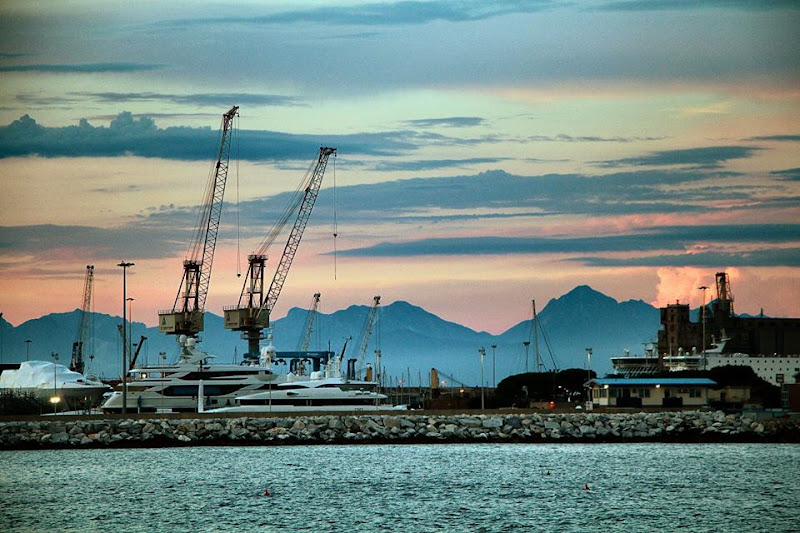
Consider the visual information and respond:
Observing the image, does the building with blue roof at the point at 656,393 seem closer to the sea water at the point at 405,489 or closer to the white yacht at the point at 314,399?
the white yacht at the point at 314,399

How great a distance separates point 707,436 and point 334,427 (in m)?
25.9

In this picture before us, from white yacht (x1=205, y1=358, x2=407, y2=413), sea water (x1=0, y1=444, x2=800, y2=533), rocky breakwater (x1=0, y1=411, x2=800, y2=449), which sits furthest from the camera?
white yacht (x1=205, y1=358, x2=407, y2=413)

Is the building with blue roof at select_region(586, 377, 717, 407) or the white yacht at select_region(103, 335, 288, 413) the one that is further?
the building with blue roof at select_region(586, 377, 717, 407)

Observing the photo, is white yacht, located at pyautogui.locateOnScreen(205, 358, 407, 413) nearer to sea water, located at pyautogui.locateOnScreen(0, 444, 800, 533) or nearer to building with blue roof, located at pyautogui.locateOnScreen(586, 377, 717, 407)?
sea water, located at pyautogui.locateOnScreen(0, 444, 800, 533)

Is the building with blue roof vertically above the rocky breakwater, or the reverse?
the building with blue roof

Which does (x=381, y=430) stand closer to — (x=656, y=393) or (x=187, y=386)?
(x=187, y=386)

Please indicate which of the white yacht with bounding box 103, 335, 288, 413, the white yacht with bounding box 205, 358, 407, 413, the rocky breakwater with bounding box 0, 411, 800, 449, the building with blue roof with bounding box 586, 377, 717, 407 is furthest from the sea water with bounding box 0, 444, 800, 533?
the building with blue roof with bounding box 586, 377, 717, 407

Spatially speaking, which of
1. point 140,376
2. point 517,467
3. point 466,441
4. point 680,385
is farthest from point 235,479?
point 680,385

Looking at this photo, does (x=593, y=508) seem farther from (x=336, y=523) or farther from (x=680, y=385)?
(x=680, y=385)

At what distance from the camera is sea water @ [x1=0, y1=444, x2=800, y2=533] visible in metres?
49.4

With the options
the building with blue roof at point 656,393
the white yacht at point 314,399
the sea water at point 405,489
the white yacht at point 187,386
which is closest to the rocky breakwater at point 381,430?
the sea water at point 405,489

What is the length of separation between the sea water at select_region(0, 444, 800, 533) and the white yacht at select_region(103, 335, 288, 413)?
70.8 feet

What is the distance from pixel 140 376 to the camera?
367 feet

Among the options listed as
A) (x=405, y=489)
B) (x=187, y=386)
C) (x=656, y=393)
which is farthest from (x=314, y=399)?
(x=405, y=489)
